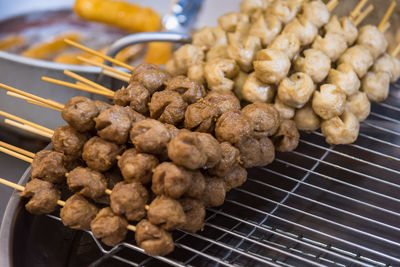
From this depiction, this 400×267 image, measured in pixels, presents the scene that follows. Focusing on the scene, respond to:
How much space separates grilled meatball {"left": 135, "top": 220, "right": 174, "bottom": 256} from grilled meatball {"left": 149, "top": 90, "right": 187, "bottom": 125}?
633 mm

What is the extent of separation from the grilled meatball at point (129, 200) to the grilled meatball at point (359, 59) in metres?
1.62

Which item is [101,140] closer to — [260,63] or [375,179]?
[260,63]

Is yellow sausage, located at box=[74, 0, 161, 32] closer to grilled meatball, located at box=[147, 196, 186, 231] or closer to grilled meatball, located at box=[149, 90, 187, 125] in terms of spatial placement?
grilled meatball, located at box=[149, 90, 187, 125]

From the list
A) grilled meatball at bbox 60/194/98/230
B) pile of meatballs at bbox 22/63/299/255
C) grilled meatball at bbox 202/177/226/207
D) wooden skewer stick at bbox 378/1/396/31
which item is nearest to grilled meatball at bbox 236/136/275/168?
pile of meatballs at bbox 22/63/299/255

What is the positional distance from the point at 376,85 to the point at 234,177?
1.24 metres

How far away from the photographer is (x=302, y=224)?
238 cm

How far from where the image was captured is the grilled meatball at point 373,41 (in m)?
2.95

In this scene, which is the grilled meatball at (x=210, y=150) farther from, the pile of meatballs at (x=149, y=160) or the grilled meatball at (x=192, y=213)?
the grilled meatball at (x=192, y=213)

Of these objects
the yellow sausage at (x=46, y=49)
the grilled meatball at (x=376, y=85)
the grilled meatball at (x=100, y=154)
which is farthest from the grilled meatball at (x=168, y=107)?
the yellow sausage at (x=46, y=49)

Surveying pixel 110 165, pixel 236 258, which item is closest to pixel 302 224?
pixel 236 258

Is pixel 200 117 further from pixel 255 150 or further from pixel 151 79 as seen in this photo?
pixel 151 79

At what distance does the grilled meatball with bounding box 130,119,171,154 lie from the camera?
6.72ft

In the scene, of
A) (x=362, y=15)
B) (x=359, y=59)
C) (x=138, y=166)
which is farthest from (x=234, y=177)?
(x=362, y=15)

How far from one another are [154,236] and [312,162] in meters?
1.31
